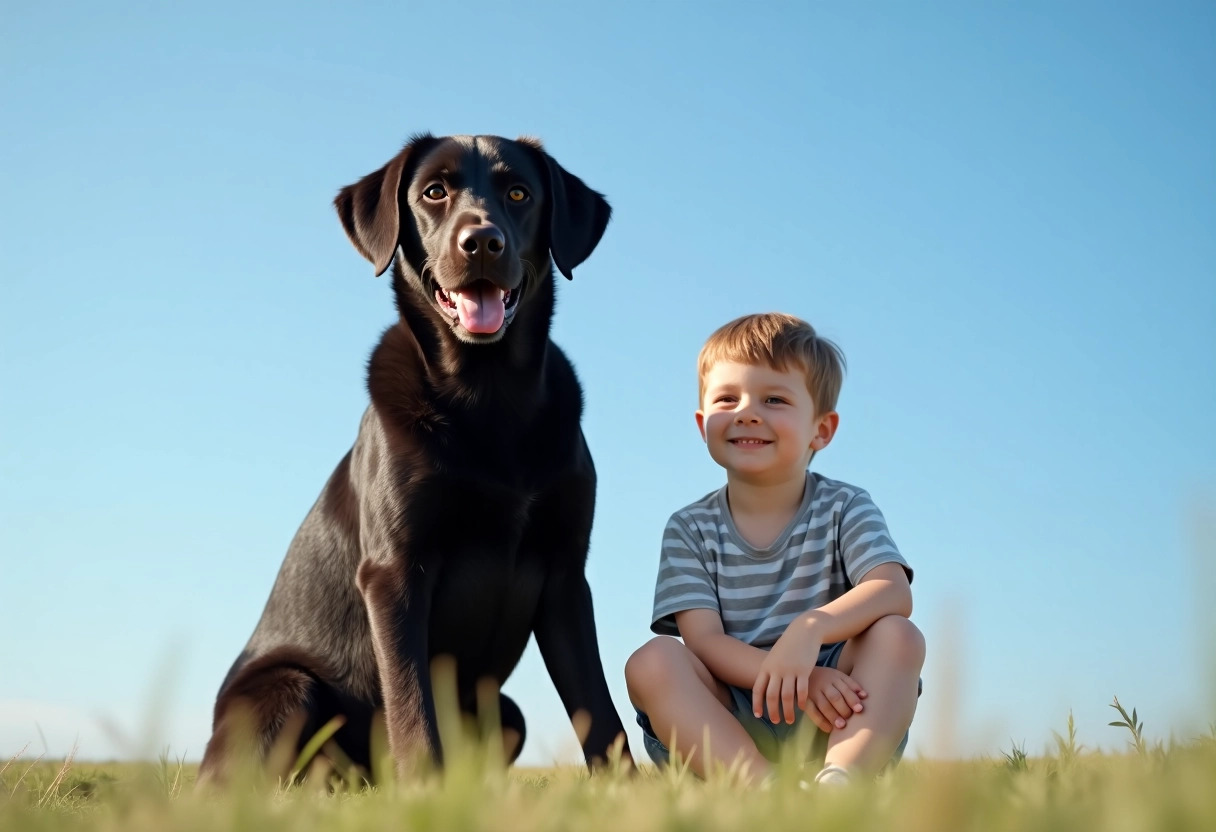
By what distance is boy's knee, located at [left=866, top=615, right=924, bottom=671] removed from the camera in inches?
121

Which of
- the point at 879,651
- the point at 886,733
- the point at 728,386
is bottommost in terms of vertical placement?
the point at 886,733

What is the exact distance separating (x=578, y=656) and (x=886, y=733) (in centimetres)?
107

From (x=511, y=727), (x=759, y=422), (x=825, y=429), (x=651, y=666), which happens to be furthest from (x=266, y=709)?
(x=825, y=429)

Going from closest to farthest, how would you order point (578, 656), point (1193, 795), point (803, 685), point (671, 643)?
point (1193, 795)
point (803, 685)
point (671, 643)
point (578, 656)

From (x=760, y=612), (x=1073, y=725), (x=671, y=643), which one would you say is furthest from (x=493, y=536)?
(x=1073, y=725)

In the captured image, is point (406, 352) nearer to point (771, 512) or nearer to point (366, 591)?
point (366, 591)

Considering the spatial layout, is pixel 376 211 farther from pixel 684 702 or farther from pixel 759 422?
pixel 684 702

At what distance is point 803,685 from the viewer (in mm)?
2938

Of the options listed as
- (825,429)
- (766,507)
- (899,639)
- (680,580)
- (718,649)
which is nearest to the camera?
(899,639)

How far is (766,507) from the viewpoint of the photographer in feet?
12.2

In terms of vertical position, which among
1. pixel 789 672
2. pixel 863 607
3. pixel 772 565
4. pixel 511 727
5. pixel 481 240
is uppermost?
pixel 481 240

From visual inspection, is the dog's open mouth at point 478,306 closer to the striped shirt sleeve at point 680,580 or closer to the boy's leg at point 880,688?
the striped shirt sleeve at point 680,580

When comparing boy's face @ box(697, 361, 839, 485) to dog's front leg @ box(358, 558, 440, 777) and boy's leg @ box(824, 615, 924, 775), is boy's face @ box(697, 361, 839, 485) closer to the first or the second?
boy's leg @ box(824, 615, 924, 775)

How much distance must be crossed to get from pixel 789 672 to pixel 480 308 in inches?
61.6
